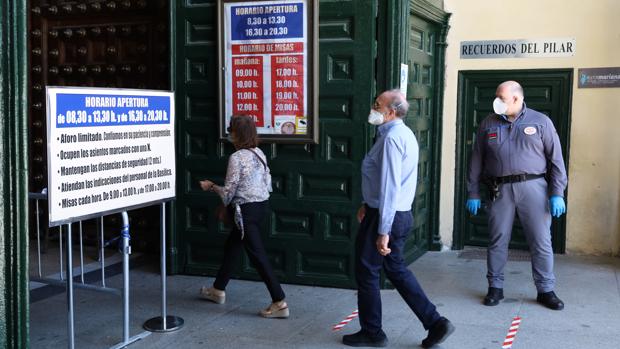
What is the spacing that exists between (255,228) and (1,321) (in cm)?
239

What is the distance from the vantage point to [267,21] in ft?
20.5

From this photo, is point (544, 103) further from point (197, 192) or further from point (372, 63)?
point (197, 192)

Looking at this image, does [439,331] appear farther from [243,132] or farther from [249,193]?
[243,132]

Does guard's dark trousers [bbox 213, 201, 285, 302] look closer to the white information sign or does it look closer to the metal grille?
the white information sign

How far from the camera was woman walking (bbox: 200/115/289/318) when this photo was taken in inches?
209

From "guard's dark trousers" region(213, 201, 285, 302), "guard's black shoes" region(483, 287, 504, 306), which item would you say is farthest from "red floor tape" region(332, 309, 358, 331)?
"guard's black shoes" region(483, 287, 504, 306)

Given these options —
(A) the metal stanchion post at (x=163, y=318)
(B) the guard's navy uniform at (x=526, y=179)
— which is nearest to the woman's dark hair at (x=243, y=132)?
(A) the metal stanchion post at (x=163, y=318)

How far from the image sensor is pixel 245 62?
20.9 ft

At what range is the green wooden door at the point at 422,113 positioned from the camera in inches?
274

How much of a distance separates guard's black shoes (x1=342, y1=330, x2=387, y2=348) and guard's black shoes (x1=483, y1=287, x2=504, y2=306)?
1.39m

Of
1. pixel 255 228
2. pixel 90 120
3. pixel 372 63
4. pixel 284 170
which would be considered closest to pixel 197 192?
pixel 284 170

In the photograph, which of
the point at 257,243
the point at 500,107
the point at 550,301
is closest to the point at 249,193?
the point at 257,243

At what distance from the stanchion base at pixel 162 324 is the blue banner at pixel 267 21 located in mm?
2606

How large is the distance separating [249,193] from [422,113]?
107 inches
